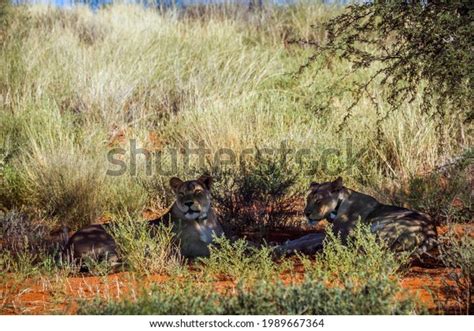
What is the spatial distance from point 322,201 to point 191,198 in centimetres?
143

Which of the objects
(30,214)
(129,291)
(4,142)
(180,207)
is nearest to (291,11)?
(4,142)

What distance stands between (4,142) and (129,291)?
25.1 feet

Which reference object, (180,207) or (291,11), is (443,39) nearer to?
(180,207)

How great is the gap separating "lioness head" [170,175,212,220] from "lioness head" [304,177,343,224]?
47.4 inches

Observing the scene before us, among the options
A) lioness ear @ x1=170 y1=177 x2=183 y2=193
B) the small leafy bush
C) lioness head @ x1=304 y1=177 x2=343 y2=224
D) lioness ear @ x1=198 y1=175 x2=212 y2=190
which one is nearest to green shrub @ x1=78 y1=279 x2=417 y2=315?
lioness head @ x1=304 y1=177 x2=343 y2=224

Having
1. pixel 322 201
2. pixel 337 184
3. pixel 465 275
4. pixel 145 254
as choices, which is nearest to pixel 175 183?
pixel 145 254

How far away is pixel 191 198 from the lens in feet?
31.0

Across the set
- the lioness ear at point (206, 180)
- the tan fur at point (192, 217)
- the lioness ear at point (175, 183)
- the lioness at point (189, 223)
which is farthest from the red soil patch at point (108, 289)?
the lioness ear at point (206, 180)

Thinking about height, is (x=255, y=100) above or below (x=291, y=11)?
below

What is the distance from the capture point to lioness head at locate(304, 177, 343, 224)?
8883mm

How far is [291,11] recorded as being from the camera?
22328 mm

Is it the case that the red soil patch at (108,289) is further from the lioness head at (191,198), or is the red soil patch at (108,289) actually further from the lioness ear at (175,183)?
the lioness ear at (175,183)

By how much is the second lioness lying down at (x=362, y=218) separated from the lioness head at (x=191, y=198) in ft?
3.13

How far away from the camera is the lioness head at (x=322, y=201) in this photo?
29.1 ft
